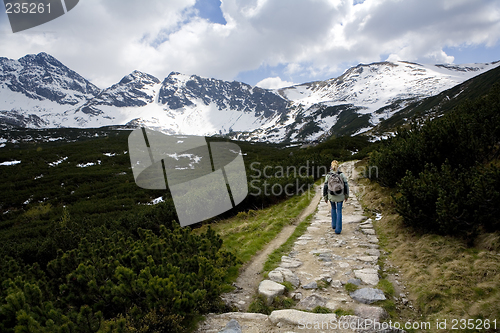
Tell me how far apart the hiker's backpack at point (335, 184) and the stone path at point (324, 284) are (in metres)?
1.36

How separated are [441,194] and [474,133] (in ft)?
15.6

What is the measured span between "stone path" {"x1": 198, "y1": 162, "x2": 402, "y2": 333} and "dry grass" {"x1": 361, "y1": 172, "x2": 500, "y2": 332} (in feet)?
1.89

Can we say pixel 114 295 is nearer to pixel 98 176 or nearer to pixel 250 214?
pixel 250 214

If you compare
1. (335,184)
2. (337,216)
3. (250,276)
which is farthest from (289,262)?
(335,184)

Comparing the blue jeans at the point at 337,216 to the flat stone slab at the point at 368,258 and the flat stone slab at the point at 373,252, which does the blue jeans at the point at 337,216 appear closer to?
the flat stone slab at the point at 373,252

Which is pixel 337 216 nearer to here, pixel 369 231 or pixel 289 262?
pixel 369 231

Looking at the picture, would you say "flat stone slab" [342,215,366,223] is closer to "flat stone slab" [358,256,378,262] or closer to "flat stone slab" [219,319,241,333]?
"flat stone slab" [358,256,378,262]

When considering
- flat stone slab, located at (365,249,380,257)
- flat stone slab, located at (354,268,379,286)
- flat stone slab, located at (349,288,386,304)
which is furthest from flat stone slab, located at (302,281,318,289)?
flat stone slab, located at (365,249,380,257)

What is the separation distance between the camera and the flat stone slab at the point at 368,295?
4.26m

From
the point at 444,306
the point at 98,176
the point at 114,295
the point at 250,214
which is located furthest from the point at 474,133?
the point at 98,176

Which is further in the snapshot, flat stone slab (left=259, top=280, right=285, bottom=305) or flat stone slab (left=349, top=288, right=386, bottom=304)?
flat stone slab (left=259, top=280, right=285, bottom=305)

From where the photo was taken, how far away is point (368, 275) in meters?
5.14

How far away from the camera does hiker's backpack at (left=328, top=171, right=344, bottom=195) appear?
26.1 ft

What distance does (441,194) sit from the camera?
17.7 feet
